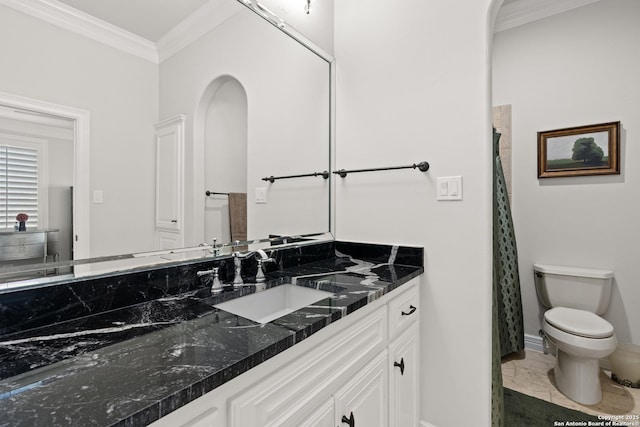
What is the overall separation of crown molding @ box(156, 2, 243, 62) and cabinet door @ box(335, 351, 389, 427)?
4.35 ft

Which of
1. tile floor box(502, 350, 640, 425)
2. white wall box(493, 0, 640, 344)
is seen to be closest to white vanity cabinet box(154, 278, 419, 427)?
tile floor box(502, 350, 640, 425)

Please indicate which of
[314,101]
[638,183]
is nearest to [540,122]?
[638,183]

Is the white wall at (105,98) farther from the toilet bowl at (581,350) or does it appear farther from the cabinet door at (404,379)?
the toilet bowl at (581,350)

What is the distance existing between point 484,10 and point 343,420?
1.76 m

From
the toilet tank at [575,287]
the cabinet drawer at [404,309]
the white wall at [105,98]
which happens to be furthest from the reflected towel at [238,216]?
the toilet tank at [575,287]

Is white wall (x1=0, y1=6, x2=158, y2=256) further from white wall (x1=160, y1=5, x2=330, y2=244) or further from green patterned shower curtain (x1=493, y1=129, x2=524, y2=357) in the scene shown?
green patterned shower curtain (x1=493, y1=129, x2=524, y2=357)

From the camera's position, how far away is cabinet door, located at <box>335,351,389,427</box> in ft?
3.09

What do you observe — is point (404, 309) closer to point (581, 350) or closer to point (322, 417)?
point (322, 417)

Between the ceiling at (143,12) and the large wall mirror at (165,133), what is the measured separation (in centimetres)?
3

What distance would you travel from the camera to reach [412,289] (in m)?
1.45

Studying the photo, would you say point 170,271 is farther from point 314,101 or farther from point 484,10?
point 484,10

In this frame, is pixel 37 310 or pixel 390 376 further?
pixel 390 376

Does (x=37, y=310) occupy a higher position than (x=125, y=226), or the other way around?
(x=125, y=226)

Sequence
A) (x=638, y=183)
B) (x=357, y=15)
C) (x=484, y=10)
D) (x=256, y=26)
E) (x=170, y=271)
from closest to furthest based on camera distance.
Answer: (x=170, y=271)
(x=484, y=10)
(x=256, y=26)
(x=357, y=15)
(x=638, y=183)
